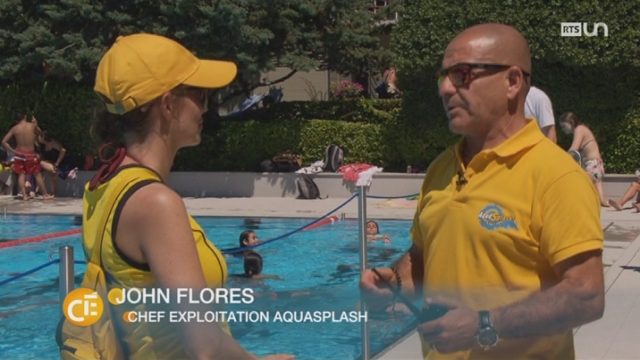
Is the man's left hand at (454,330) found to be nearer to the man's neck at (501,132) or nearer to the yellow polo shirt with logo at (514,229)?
the yellow polo shirt with logo at (514,229)

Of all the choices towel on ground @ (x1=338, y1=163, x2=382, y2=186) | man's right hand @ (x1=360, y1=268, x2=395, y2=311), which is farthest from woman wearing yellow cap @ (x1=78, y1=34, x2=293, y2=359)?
towel on ground @ (x1=338, y1=163, x2=382, y2=186)

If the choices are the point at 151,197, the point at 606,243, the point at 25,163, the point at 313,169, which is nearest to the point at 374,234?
the point at 606,243

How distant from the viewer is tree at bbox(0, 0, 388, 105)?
16.9 meters

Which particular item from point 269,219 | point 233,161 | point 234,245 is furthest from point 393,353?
point 233,161

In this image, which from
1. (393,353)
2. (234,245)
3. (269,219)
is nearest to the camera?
(393,353)

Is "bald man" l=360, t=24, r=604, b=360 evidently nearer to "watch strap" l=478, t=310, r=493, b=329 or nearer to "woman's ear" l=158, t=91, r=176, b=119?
"watch strap" l=478, t=310, r=493, b=329

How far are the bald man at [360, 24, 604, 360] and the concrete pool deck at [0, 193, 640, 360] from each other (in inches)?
135

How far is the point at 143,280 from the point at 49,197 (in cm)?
1643

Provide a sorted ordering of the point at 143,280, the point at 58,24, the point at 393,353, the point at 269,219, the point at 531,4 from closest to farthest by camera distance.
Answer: the point at 143,280
the point at 393,353
the point at 269,219
the point at 531,4
the point at 58,24

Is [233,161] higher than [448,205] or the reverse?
the reverse

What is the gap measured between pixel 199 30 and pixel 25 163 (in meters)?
4.38

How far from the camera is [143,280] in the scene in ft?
7.63

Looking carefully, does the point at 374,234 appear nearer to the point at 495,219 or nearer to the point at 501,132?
the point at 501,132

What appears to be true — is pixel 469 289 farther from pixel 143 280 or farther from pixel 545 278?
pixel 143 280
